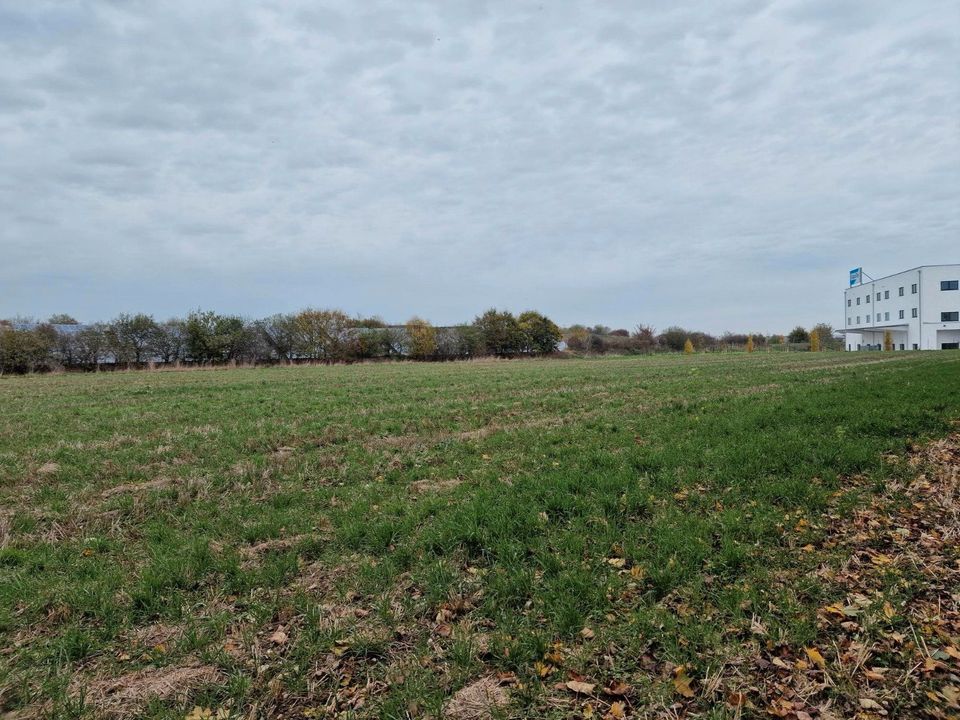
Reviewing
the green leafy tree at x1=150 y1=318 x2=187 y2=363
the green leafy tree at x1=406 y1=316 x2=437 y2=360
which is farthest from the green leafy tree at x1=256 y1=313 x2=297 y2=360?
the green leafy tree at x1=406 y1=316 x2=437 y2=360

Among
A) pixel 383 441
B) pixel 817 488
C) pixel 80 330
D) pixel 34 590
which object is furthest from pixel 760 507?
pixel 80 330

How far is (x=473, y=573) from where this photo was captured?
4.60 m

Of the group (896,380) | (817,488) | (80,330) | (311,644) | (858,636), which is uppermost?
(80,330)

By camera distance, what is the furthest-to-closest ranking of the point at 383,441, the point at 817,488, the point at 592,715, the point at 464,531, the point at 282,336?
the point at 282,336
the point at 383,441
the point at 817,488
the point at 464,531
the point at 592,715

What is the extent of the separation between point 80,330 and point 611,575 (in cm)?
5179

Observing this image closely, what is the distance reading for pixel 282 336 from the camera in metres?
53.0

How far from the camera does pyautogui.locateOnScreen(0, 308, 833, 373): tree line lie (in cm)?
4106

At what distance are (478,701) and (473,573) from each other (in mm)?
1438

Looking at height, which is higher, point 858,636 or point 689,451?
point 689,451

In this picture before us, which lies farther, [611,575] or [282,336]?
[282,336]

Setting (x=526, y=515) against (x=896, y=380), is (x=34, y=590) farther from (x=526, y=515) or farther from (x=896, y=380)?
(x=896, y=380)

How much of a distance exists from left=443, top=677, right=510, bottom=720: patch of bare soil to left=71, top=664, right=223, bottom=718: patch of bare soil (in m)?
1.67

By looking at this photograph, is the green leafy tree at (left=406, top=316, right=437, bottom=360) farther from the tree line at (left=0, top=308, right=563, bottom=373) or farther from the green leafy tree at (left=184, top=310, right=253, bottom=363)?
the green leafy tree at (left=184, top=310, right=253, bottom=363)

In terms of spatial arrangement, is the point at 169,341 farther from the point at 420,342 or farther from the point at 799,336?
the point at 799,336
